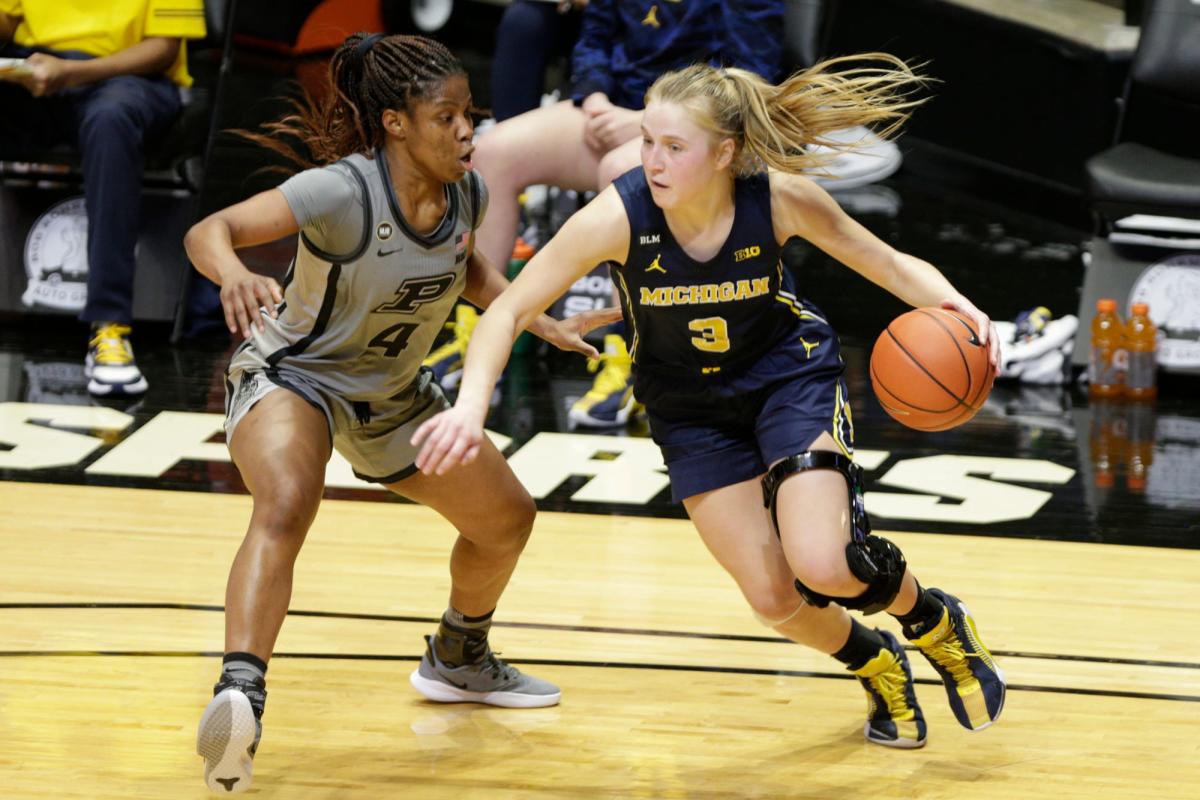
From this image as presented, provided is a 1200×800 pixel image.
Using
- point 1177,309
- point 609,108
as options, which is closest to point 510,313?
point 609,108

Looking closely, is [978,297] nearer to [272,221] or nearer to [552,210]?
[552,210]

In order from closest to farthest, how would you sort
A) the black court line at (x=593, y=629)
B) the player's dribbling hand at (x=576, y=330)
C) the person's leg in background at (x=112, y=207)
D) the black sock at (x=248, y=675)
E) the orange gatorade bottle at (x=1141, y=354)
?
the black sock at (x=248, y=675) → the player's dribbling hand at (x=576, y=330) → the black court line at (x=593, y=629) → the person's leg in background at (x=112, y=207) → the orange gatorade bottle at (x=1141, y=354)

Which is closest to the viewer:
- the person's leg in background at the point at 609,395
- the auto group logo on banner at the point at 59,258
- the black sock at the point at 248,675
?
the black sock at the point at 248,675

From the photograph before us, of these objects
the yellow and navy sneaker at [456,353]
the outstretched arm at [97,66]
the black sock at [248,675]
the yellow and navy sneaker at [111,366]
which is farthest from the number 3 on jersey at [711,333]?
the outstretched arm at [97,66]

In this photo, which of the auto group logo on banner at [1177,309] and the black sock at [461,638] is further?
the auto group logo on banner at [1177,309]

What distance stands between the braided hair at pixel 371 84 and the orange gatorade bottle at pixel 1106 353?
3933 millimetres

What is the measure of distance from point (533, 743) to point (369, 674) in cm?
59

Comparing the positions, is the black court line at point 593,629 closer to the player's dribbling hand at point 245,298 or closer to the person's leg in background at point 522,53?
the player's dribbling hand at point 245,298

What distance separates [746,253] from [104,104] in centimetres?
401

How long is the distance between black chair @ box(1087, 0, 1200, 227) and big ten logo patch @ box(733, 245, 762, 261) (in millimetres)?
3654

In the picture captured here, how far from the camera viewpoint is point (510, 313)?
11.8ft

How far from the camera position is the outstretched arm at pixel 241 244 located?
360 centimetres

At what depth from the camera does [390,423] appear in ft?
13.0

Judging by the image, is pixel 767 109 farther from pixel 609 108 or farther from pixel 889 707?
pixel 609 108
